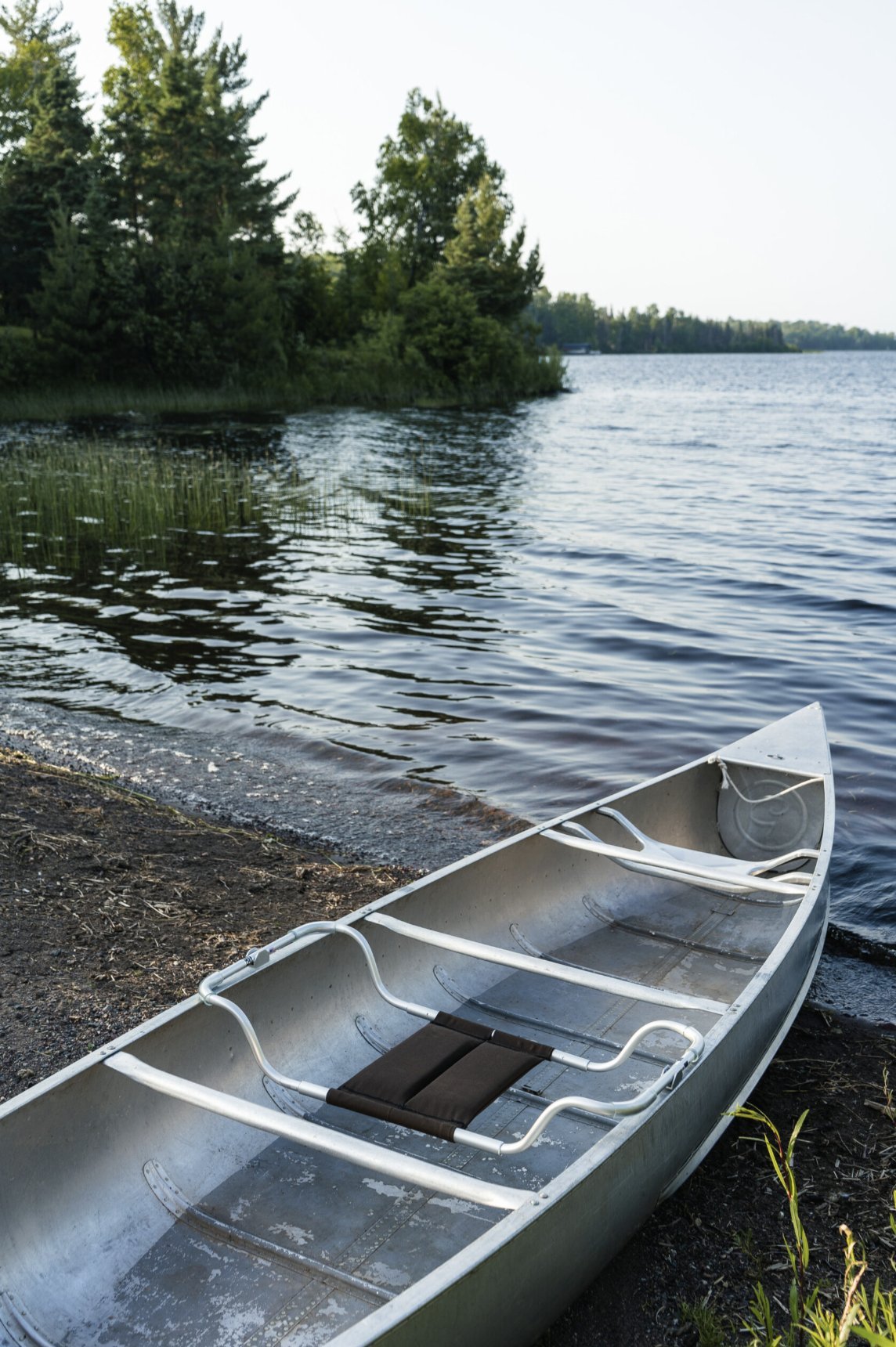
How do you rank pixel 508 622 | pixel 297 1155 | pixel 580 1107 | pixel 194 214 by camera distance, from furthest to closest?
pixel 194 214, pixel 508 622, pixel 297 1155, pixel 580 1107

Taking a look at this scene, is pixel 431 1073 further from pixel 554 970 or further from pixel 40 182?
pixel 40 182

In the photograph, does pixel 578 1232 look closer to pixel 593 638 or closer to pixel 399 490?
pixel 593 638

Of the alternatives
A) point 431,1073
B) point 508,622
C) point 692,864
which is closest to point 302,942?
point 431,1073

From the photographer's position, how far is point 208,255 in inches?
1984

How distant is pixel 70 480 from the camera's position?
19.8 m

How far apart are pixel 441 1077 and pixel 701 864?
257cm

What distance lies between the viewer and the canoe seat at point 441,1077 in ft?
11.6

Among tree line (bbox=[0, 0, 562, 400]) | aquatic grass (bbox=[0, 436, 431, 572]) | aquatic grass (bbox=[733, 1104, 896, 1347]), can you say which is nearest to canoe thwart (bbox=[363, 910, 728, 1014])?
aquatic grass (bbox=[733, 1104, 896, 1347])

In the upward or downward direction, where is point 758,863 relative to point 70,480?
downward

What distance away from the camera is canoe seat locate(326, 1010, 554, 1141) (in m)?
3.52

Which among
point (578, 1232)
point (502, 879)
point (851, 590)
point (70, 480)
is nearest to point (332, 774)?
point (502, 879)

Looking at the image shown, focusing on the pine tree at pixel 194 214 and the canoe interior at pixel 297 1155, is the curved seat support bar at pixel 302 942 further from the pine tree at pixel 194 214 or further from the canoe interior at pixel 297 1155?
the pine tree at pixel 194 214

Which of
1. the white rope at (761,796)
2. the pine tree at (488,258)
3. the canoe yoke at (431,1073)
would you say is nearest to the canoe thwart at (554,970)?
the canoe yoke at (431,1073)

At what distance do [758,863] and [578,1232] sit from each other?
10.2 ft
